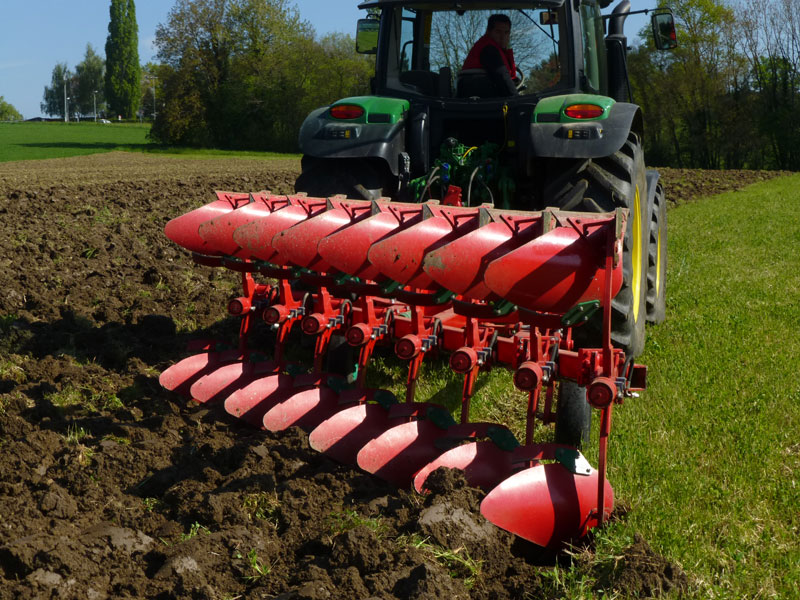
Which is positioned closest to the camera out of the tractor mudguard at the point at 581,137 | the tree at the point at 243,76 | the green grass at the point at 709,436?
the green grass at the point at 709,436

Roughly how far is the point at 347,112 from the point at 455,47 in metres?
0.80

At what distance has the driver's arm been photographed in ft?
15.3

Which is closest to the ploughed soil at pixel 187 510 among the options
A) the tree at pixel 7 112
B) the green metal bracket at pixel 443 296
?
the green metal bracket at pixel 443 296

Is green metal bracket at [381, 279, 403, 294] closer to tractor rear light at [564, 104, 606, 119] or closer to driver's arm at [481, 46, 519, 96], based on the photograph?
tractor rear light at [564, 104, 606, 119]

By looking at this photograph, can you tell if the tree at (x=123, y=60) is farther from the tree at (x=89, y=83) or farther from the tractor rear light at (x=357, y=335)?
the tractor rear light at (x=357, y=335)

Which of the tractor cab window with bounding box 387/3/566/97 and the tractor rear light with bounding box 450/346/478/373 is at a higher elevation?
the tractor cab window with bounding box 387/3/566/97

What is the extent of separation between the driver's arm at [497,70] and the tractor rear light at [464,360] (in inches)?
74.6

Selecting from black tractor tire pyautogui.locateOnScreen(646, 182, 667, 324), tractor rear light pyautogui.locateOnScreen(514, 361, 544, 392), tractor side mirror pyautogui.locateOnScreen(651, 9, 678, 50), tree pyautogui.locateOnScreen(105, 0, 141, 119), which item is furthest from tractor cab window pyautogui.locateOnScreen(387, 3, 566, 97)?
tree pyautogui.locateOnScreen(105, 0, 141, 119)

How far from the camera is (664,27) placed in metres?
5.31

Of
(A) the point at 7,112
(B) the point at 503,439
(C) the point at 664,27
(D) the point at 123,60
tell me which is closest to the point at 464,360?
(B) the point at 503,439

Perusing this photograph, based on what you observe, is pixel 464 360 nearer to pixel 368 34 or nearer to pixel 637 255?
pixel 637 255

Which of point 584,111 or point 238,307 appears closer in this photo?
point 584,111

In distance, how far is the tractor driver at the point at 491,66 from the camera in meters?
4.66

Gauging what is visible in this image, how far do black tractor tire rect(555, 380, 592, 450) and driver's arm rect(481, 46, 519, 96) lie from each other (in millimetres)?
1946
